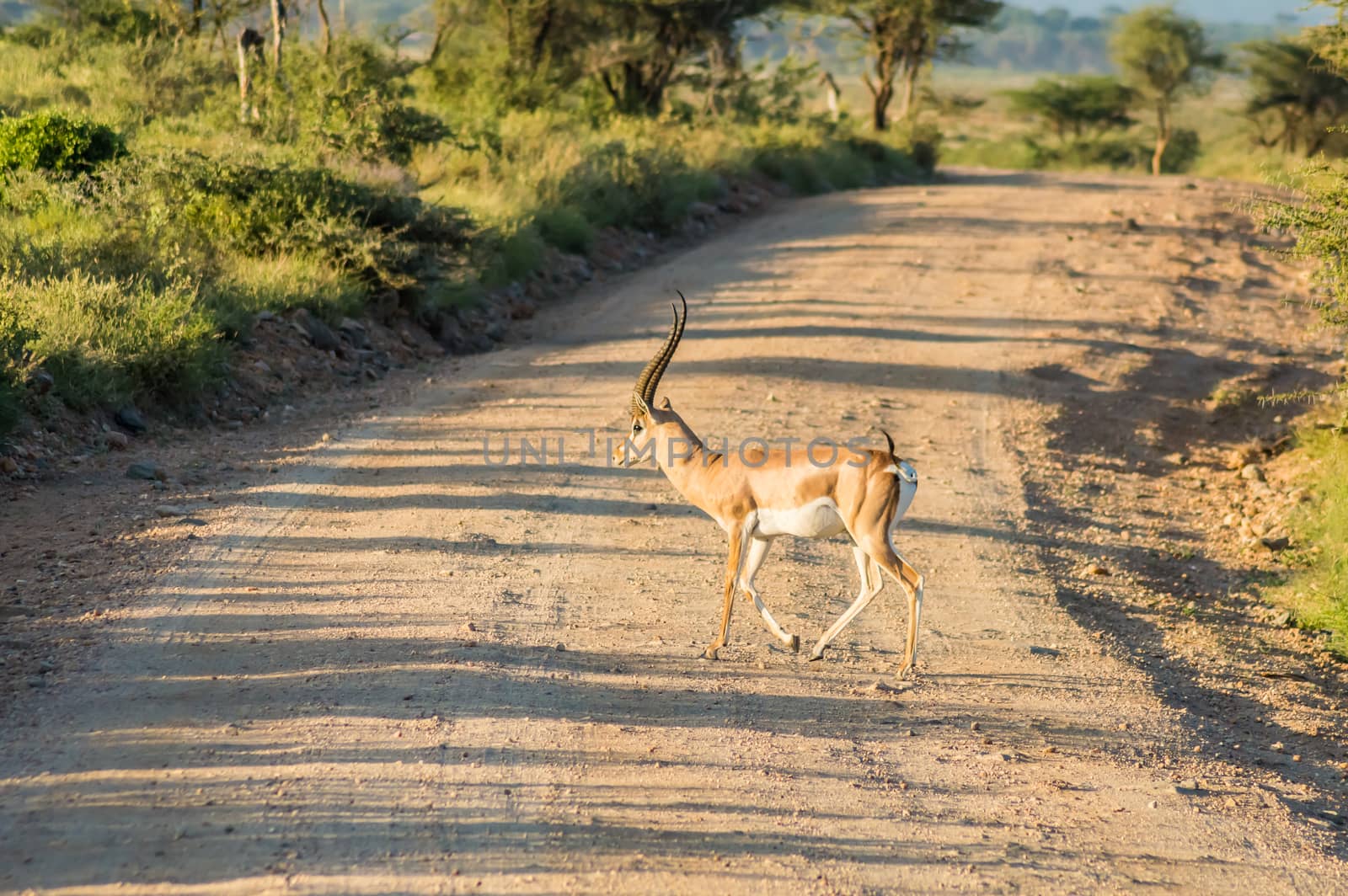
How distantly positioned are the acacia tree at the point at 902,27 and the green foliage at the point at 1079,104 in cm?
1319

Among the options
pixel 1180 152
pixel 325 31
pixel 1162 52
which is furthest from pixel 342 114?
pixel 1180 152

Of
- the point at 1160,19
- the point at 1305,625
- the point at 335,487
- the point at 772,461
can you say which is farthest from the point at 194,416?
the point at 1160,19

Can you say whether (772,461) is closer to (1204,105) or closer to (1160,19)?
(1160,19)

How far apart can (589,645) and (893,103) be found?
169ft

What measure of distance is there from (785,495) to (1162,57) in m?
46.7

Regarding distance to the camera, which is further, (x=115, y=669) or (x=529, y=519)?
(x=529, y=519)

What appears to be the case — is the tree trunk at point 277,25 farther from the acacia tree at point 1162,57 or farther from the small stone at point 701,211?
the acacia tree at point 1162,57

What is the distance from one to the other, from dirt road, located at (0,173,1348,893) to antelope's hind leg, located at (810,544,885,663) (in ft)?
0.38

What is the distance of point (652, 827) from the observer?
458cm

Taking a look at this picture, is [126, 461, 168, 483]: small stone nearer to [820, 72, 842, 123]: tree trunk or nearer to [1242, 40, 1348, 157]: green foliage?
[820, 72, 842, 123]: tree trunk

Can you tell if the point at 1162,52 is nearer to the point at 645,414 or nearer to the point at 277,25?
the point at 277,25

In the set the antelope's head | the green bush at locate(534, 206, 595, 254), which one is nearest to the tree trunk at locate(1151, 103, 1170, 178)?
the green bush at locate(534, 206, 595, 254)

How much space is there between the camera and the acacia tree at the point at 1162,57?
46438mm

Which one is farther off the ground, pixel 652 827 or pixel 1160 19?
pixel 1160 19
